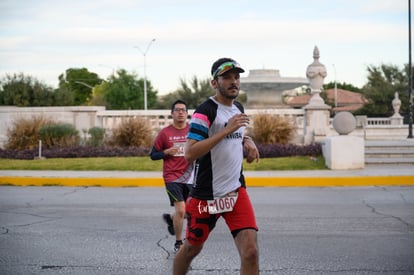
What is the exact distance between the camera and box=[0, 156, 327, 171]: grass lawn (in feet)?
52.9

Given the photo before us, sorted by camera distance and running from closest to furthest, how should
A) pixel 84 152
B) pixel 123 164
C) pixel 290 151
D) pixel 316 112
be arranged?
1. pixel 123 164
2. pixel 290 151
3. pixel 84 152
4. pixel 316 112

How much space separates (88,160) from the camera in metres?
18.0

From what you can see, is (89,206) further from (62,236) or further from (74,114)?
(74,114)

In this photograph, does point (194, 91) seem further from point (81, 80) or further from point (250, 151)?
point (81, 80)

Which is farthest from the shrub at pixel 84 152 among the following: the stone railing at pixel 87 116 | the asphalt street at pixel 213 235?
the asphalt street at pixel 213 235

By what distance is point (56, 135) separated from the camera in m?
20.8

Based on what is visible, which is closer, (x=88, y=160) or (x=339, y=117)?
(x=339, y=117)

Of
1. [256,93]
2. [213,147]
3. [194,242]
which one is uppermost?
[256,93]

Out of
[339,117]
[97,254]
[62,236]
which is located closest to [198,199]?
[97,254]

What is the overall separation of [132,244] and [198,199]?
9.49ft

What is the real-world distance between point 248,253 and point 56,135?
17.5 metres

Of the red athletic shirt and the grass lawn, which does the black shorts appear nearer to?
the red athletic shirt

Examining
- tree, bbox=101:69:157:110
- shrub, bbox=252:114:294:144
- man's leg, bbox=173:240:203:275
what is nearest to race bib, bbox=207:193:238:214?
man's leg, bbox=173:240:203:275

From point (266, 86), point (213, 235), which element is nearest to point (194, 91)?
point (266, 86)
